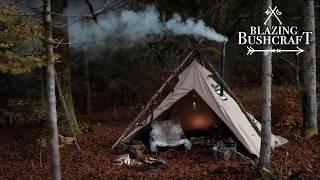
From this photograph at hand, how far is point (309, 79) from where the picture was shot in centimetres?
1299

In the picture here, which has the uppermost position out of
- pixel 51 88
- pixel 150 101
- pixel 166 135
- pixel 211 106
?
pixel 51 88

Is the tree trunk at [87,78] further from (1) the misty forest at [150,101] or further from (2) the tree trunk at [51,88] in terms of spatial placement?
(2) the tree trunk at [51,88]

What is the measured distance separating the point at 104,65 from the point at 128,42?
232cm

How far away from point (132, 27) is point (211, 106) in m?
5.33

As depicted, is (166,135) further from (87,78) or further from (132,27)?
(87,78)

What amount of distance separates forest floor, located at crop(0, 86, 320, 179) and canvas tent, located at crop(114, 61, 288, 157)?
611mm

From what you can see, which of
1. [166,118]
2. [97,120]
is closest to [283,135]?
[166,118]

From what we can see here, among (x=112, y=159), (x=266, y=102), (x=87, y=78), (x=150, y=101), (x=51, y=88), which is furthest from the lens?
(x=87, y=78)

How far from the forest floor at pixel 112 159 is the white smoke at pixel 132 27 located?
9.37 ft

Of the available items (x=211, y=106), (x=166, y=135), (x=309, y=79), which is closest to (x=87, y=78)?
(x=166, y=135)

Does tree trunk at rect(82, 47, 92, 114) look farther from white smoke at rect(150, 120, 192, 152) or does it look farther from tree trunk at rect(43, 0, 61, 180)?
tree trunk at rect(43, 0, 61, 180)

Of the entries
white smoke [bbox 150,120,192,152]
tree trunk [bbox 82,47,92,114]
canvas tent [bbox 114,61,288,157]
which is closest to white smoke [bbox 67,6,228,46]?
canvas tent [bbox 114,61,288,157]

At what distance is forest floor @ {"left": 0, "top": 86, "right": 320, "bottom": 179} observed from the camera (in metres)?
9.40

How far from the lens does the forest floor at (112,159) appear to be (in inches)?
370
